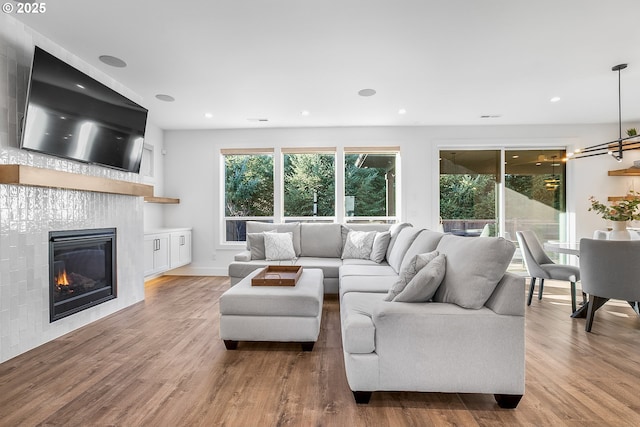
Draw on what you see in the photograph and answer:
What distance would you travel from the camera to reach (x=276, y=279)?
260 centimetres

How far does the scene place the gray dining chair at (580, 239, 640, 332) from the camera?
102 inches

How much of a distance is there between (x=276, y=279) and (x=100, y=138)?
225cm

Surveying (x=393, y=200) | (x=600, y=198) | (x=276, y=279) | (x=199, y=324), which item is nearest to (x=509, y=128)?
(x=600, y=198)

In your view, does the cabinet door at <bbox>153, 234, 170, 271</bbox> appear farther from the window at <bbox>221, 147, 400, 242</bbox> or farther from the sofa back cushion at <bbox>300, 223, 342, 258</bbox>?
the sofa back cushion at <bbox>300, 223, 342, 258</bbox>

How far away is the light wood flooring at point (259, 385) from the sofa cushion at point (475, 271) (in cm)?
58

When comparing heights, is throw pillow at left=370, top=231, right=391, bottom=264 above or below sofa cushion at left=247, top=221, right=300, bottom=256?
below

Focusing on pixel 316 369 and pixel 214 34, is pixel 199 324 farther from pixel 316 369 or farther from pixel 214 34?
pixel 214 34

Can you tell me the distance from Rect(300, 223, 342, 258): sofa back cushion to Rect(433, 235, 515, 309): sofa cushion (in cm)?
252

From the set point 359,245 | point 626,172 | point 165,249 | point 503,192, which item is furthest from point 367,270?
point 626,172

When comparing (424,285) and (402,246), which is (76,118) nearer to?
(424,285)

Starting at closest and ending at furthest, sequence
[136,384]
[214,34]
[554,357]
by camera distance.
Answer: [136,384] → [554,357] → [214,34]

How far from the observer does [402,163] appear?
17.4 feet

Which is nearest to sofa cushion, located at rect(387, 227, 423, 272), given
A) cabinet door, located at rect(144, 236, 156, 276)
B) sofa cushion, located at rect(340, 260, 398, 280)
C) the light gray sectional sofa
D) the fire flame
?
sofa cushion, located at rect(340, 260, 398, 280)

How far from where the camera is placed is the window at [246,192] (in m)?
5.52
